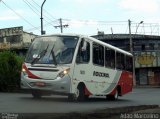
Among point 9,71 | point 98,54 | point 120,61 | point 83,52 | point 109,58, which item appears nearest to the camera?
point 83,52

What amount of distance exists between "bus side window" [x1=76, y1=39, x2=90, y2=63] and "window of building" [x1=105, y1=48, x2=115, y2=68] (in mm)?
2883

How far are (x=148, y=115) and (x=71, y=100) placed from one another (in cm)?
802

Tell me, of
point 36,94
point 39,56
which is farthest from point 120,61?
point 39,56

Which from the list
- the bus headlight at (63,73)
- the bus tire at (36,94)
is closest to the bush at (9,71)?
the bus tire at (36,94)

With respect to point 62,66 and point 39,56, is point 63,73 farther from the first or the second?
point 39,56

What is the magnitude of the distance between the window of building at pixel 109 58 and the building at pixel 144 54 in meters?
52.3

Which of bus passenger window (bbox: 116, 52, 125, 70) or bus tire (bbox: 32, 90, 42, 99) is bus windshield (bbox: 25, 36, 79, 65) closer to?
bus tire (bbox: 32, 90, 42, 99)

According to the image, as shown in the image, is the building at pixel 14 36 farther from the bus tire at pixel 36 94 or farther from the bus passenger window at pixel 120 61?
the bus tire at pixel 36 94

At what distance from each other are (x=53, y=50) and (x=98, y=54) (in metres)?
3.52

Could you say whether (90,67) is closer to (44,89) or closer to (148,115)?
(44,89)

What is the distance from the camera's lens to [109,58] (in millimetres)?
25344

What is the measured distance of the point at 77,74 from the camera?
69.2ft

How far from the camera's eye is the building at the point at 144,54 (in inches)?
3081

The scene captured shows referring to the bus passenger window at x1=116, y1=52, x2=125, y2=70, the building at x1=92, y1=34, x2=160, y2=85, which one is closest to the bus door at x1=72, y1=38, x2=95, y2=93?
the bus passenger window at x1=116, y1=52, x2=125, y2=70
